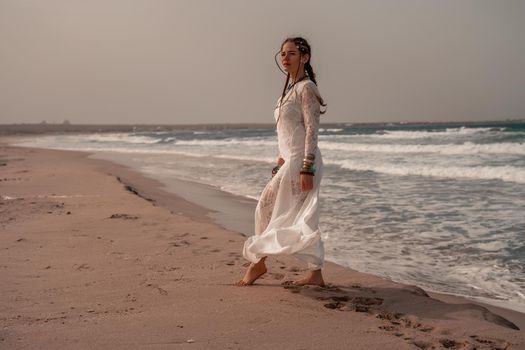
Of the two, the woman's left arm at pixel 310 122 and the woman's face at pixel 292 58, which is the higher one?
the woman's face at pixel 292 58

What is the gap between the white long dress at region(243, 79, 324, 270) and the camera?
3721 mm

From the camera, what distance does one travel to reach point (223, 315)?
130 inches

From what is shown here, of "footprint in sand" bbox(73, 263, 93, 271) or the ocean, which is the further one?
the ocean

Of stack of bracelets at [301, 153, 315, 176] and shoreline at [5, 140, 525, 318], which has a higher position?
stack of bracelets at [301, 153, 315, 176]

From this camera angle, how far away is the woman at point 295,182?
3.73m

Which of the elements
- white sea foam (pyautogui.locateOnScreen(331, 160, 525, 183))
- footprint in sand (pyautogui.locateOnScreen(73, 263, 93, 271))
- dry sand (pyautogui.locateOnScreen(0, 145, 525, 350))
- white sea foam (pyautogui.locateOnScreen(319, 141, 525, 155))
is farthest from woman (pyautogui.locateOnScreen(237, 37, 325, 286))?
white sea foam (pyautogui.locateOnScreen(319, 141, 525, 155))

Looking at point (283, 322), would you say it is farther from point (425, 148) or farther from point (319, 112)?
point (425, 148)

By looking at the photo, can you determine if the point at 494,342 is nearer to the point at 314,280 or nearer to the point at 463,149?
the point at 314,280

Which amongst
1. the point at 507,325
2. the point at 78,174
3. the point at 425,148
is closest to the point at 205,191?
the point at 78,174

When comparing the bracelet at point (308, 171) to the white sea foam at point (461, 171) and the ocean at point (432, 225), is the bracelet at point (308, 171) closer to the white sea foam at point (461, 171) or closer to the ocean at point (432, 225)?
the ocean at point (432, 225)

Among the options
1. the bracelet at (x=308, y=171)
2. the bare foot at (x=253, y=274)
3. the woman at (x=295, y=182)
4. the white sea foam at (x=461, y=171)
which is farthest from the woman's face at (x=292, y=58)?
the white sea foam at (x=461, y=171)

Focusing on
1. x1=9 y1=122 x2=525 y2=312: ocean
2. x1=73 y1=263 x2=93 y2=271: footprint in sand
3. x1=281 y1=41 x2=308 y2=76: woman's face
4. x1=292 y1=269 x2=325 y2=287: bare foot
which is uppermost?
x1=281 y1=41 x2=308 y2=76: woman's face

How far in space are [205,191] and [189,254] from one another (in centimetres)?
616

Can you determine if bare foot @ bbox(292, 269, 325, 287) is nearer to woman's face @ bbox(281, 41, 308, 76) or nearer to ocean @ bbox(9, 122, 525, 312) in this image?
ocean @ bbox(9, 122, 525, 312)
